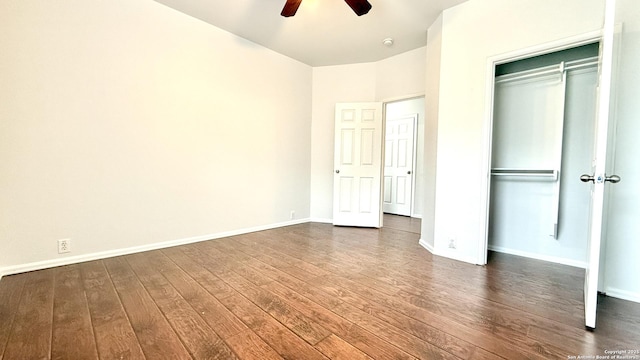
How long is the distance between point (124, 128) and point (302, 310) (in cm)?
258

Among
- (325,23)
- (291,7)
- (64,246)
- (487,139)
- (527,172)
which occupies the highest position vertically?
(325,23)

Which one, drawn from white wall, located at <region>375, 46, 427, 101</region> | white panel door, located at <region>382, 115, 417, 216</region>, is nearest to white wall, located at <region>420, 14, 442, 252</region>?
white wall, located at <region>375, 46, 427, 101</region>

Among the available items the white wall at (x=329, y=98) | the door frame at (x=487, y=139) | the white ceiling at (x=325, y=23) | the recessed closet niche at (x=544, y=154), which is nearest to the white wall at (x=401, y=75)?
the white wall at (x=329, y=98)

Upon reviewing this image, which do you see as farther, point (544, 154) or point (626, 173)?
point (544, 154)

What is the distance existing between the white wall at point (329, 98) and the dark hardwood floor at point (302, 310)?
1.97m

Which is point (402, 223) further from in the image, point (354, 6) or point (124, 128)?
point (124, 128)

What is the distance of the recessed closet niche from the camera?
2.66 meters

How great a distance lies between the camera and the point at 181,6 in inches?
117

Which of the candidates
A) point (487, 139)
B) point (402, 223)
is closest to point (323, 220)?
point (402, 223)

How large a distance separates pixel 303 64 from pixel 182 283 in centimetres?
380

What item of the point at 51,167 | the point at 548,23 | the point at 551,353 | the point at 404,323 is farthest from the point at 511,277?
the point at 51,167

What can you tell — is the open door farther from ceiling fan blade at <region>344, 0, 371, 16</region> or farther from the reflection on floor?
the reflection on floor

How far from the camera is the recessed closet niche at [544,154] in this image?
2660 mm

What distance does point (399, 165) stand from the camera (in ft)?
18.9
